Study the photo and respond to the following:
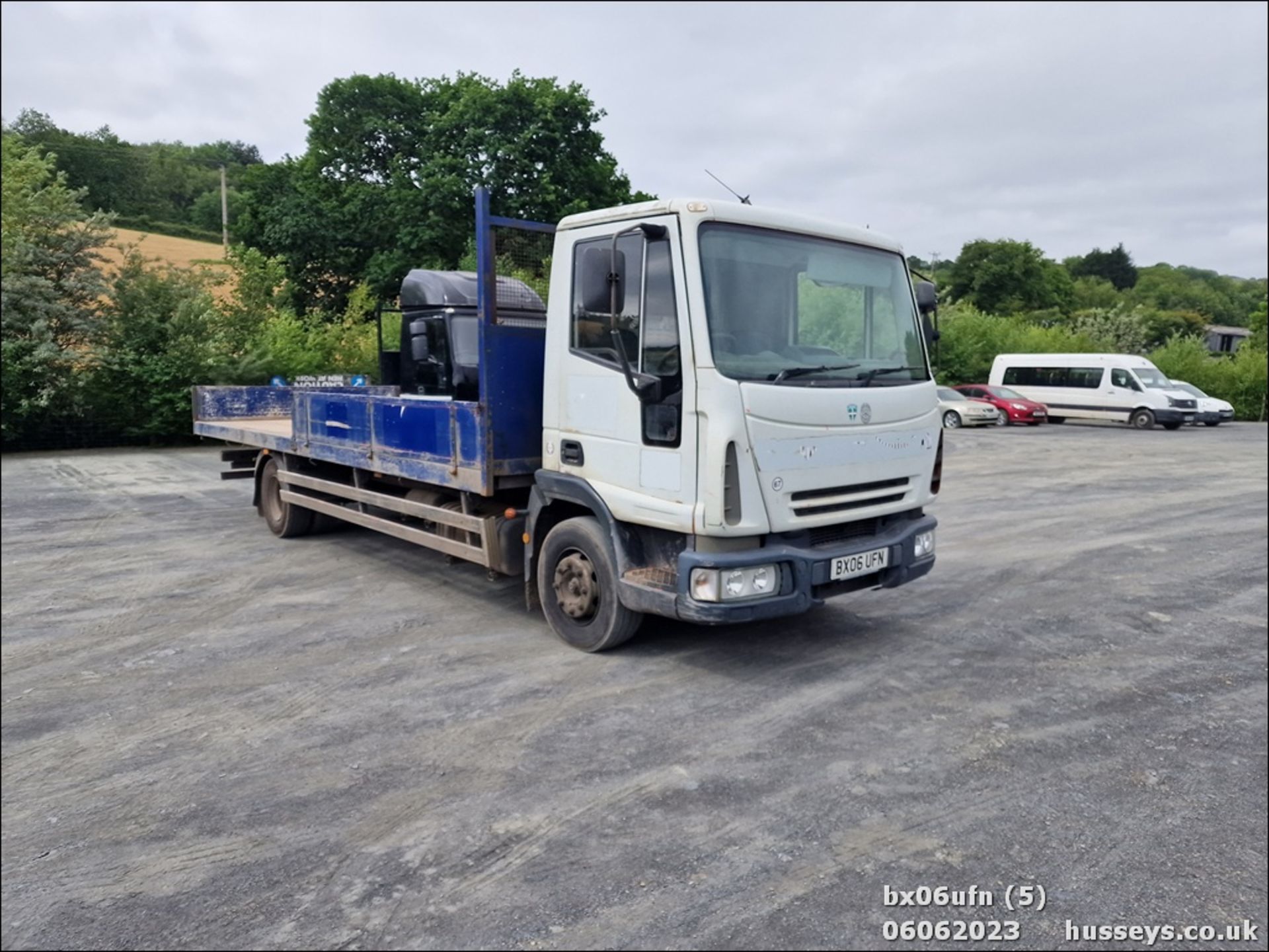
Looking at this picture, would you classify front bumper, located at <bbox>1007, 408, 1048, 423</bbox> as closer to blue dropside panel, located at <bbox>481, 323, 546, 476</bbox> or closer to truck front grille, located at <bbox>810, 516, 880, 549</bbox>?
truck front grille, located at <bbox>810, 516, 880, 549</bbox>

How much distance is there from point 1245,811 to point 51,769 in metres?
5.11

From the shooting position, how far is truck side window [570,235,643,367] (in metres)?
4.64

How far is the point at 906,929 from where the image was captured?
2.65 m

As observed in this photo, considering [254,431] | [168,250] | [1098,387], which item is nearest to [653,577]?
[168,250]

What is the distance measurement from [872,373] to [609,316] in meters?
1.66

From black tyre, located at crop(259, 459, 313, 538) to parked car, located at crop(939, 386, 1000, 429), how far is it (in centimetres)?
2148

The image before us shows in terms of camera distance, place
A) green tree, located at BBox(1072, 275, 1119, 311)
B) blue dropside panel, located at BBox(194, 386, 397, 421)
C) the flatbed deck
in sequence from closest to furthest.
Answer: the flatbed deck, blue dropside panel, located at BBox(194, 386, 397, 421), green tree, located at BBox(1072, 275, 1119, 311)

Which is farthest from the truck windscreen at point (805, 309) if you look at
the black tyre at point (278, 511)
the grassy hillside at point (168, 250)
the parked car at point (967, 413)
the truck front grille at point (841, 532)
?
the parked car at point (967, 413)

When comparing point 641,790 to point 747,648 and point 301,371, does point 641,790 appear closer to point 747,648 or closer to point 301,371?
point 747,648

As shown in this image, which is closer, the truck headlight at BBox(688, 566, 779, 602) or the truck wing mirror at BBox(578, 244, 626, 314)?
the truck headlight at BBox(688, 566, 779, 602)

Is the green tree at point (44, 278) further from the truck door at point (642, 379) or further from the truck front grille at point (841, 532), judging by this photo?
the truck front grille at point (841, 532)

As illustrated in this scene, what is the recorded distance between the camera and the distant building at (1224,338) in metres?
29.9

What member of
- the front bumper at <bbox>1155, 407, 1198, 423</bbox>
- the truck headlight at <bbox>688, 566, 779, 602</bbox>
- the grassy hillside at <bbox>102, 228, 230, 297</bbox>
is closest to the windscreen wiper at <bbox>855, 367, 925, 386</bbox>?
the truck headlight at <bbox>688, 566, 779, 602</bbox>

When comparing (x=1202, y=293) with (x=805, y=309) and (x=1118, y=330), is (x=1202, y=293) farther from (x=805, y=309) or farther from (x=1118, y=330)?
(x=805, y=309)
